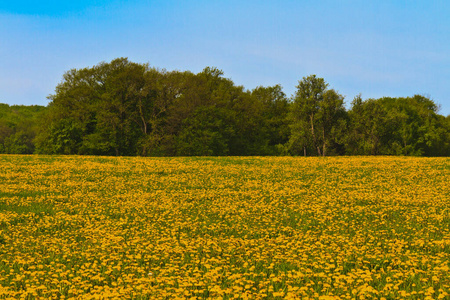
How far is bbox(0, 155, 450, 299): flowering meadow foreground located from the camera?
7.38 meters

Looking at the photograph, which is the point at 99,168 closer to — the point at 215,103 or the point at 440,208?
the point at 440,208

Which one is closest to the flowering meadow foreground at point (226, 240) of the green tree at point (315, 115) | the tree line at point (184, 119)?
the tree line at point (184, 119)

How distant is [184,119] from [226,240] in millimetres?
55174

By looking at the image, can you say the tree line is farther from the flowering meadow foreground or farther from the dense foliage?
→ the flowering meadow foreground

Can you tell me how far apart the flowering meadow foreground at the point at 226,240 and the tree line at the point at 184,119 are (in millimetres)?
41980

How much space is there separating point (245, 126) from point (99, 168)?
169 feet

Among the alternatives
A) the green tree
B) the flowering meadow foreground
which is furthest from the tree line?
the flowering meadow foreground

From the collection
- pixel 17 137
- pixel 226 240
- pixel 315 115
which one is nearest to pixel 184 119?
pixel 315 115

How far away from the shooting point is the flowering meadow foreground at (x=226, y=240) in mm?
7383

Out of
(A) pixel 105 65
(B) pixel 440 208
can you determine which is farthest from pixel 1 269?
(A) pixel 105 65

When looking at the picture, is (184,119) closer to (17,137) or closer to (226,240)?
(226,240)

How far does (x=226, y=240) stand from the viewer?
10.6 metres

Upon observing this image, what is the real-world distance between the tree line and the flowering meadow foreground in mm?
41980

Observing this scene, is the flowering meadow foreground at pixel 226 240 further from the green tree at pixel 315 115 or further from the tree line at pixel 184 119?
the green tree at pixel 315 115
